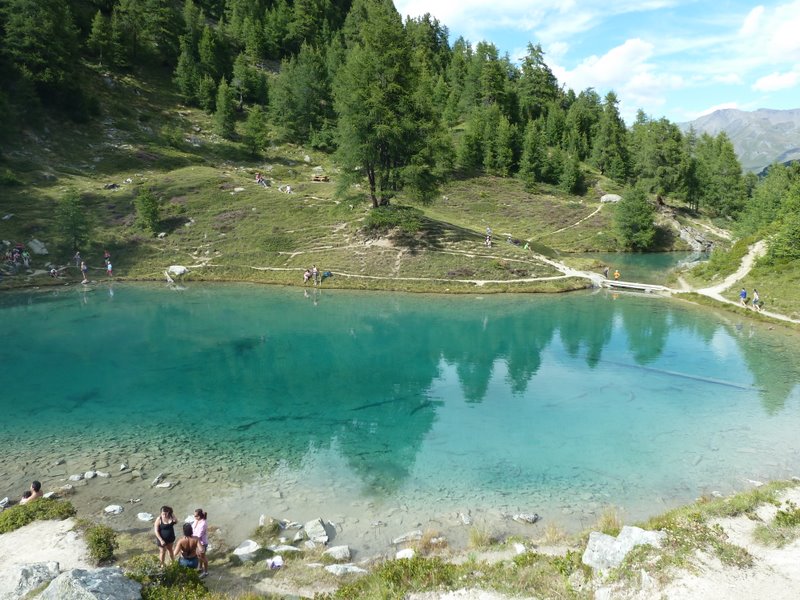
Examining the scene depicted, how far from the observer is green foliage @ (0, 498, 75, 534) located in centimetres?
1568

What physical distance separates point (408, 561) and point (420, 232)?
2106 inches

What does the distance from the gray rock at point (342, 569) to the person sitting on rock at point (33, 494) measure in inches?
453

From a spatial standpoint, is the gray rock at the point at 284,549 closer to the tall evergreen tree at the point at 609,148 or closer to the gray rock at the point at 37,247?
the gray rock at the point at 37,247

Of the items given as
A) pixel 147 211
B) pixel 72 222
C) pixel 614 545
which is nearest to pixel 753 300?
pixel 614 545

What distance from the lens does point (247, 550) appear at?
14.8 meters

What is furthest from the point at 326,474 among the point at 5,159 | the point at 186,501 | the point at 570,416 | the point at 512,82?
the point at 512,82

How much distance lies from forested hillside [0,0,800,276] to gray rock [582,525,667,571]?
49646 millimetres

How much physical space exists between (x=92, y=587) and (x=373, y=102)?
5480 centimetres

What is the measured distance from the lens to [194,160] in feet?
286

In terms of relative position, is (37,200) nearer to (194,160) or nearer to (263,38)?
(194,160)

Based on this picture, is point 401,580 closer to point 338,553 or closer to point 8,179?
point 338,553

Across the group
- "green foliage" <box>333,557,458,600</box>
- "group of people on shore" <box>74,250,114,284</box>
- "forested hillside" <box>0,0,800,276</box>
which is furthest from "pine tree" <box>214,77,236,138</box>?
"green foliage" <box>333,557,458,600</box>

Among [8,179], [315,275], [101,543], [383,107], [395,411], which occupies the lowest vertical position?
[101,543]

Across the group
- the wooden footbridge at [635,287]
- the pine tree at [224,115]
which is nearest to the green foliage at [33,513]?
the wooden footbridge at [635,287]
